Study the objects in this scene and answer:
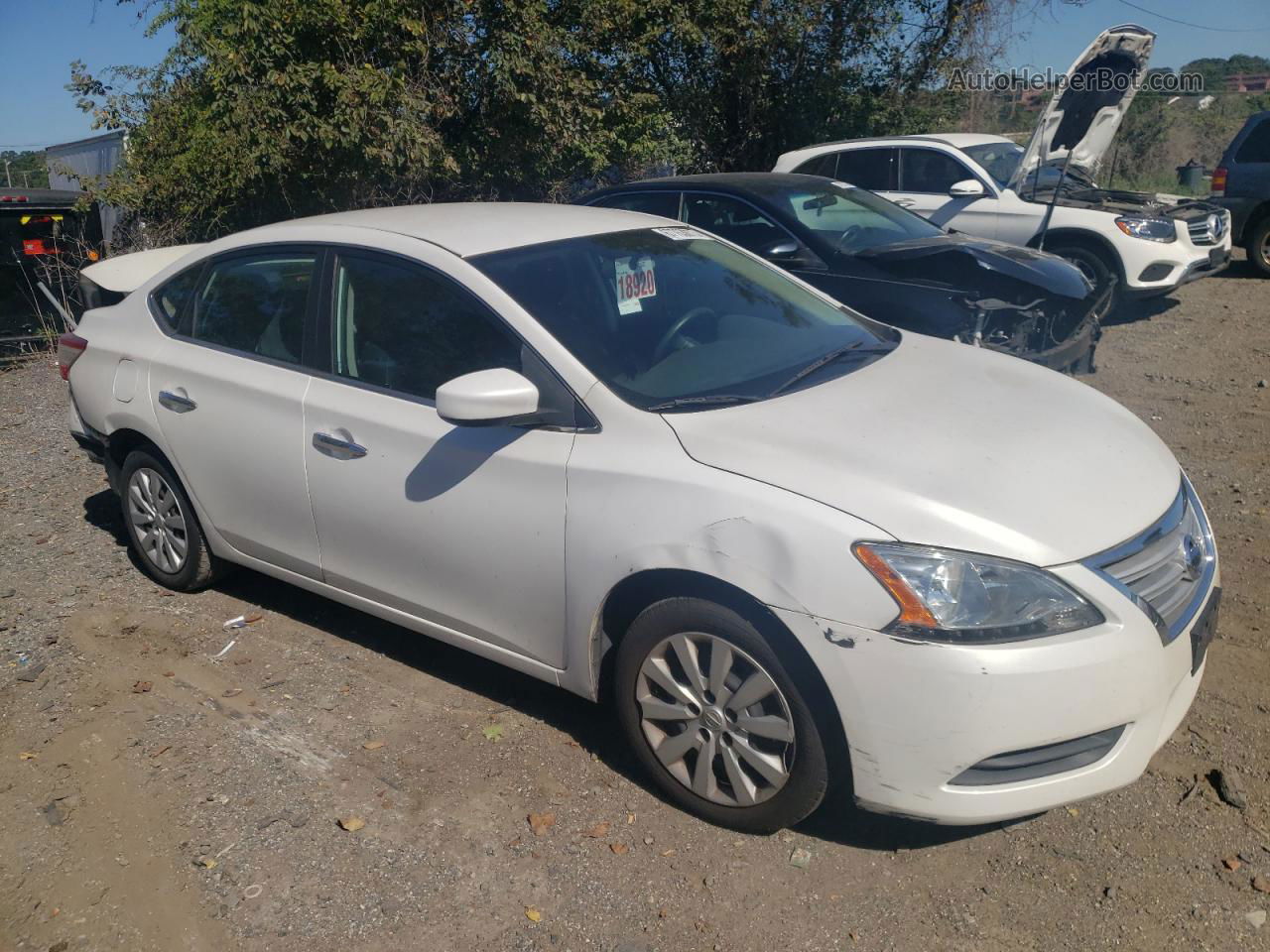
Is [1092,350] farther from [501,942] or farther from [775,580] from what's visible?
[501,942]

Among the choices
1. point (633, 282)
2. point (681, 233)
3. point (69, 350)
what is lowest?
point (69, 350)

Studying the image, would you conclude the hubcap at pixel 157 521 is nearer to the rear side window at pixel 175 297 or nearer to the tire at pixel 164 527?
the tire at pixel 164 527

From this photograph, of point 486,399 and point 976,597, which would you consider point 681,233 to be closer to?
point 486,399

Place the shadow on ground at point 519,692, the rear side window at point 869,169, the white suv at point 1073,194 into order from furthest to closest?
the rear side window at point 869,169
the white suv at point 1073,194
the shadow on ground at point 519,692

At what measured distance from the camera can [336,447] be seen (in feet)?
12.9

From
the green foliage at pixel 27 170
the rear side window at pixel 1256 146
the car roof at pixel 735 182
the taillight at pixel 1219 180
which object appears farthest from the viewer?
the green foliage at pixel 27 170

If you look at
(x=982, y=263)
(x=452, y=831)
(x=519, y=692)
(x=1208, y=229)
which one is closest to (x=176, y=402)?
(x=519, y=692)

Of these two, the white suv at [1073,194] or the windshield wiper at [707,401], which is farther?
the white suv at [1073,194]

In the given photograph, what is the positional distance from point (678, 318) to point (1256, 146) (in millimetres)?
12191

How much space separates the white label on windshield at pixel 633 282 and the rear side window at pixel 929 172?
7558mm

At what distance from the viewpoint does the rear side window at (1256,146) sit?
42.5 feet

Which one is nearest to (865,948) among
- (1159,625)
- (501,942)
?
(501,942)

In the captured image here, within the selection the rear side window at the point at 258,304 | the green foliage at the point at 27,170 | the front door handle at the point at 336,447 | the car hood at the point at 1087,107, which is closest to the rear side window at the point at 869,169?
the car hood at the point at 1087,107

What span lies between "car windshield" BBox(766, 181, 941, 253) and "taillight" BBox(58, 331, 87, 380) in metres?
4.37
